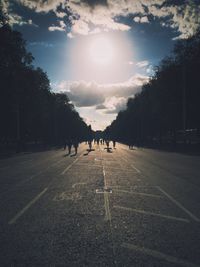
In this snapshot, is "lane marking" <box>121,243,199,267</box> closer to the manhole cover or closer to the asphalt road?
the asphalt road

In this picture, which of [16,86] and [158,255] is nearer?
[158,255]

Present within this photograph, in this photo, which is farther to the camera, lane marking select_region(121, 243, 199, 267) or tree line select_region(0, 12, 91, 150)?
tree line select_region(0, 12, 91, 150)

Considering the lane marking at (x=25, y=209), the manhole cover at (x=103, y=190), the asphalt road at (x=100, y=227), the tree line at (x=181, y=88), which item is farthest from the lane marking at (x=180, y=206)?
the tree line at (x=181, y=88)

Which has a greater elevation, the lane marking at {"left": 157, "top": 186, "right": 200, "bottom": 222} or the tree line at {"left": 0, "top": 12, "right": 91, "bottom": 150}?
the tree line at {"left": 0, "top": 12, "right": 91, "bottom": 150}

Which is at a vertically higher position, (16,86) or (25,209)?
(16,86)

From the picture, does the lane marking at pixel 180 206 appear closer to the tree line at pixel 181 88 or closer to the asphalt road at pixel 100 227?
the asphalt road at pixel 100 227

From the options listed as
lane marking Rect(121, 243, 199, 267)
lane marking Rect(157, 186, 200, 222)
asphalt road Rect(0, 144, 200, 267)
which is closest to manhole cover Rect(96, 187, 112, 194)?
asphalt road Rect(0, 144, 200, 267)

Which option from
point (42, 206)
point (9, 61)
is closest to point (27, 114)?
point (9, 61)

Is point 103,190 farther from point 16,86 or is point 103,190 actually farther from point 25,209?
point 16,86

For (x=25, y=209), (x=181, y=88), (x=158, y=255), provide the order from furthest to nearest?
(x=181, y=88), (x=25, y=209), (x=158, y=255)

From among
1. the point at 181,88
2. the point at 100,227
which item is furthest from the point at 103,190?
the point at 181,88

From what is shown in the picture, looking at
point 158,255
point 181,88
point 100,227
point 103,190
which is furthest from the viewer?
point 181,88

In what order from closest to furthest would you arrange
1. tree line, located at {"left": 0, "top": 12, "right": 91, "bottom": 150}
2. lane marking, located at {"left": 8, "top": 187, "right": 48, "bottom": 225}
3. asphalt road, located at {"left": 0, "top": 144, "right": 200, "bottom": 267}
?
asphalt road, located at {"left": 0, "top": 144, "right": 200, "bottom": 267} → lane marking, located at {"left": 8, "top": 187, "right": 48, "bottom": 225} → tree line, located at {"left": 0, "top": 12, "right": 91, "bottom": 150}

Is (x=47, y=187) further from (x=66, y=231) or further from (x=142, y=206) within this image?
(x=66, y=231)
